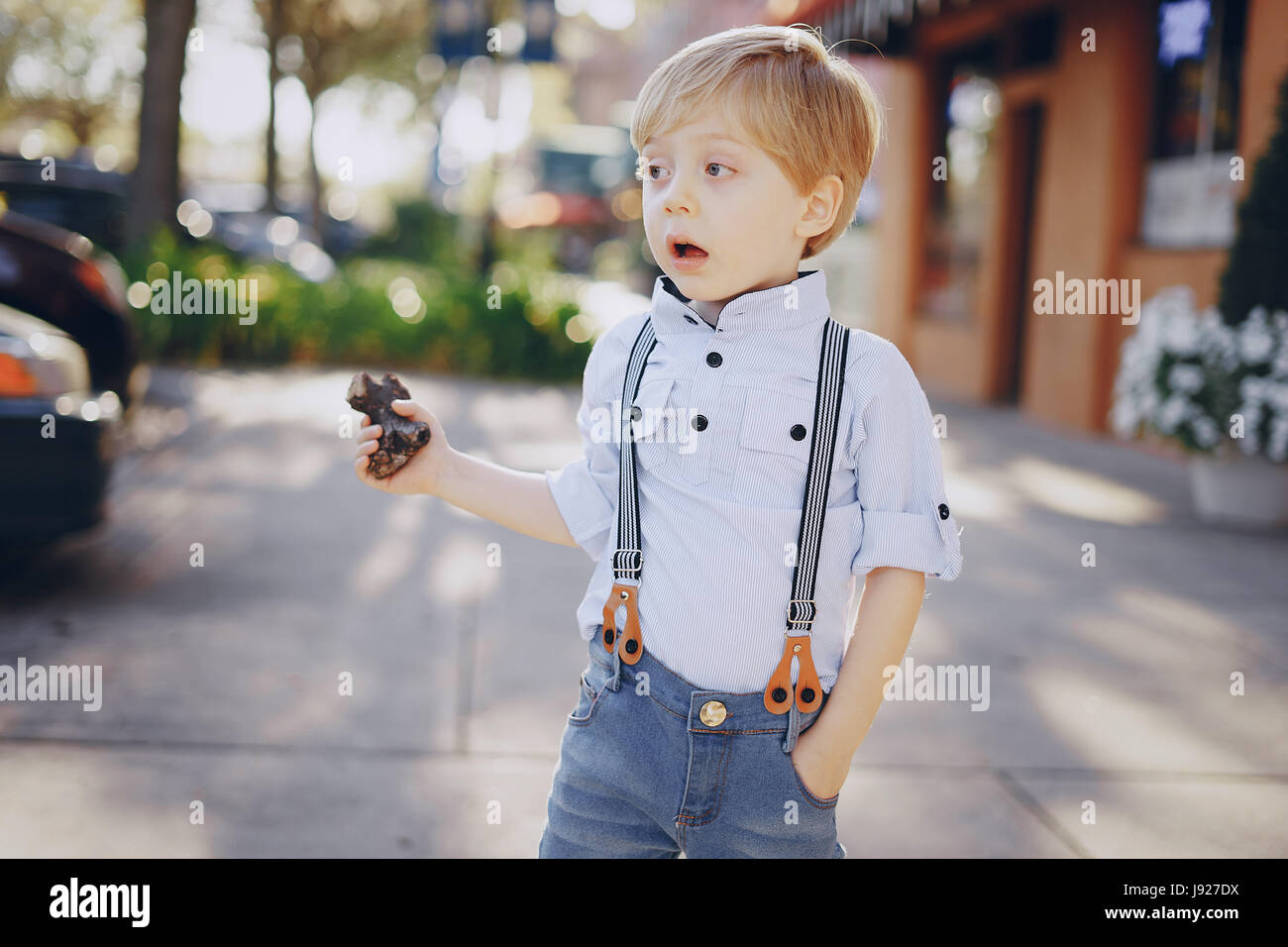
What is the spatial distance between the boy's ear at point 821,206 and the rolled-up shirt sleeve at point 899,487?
204mm

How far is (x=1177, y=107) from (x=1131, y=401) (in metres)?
3.10

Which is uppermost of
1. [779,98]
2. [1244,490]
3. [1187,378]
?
[779,98]

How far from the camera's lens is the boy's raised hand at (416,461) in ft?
5.85

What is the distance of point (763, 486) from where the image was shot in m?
1.71

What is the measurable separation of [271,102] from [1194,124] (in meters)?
18.8

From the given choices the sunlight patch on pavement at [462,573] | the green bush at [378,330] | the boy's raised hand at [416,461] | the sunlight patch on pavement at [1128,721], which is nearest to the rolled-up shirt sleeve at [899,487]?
the boy's raised hand at [416,461]

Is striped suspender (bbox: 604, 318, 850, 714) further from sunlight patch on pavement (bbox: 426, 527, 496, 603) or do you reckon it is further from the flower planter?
the flower planter

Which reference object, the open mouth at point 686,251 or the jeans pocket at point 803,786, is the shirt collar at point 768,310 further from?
the jeans pocket at point 803,786

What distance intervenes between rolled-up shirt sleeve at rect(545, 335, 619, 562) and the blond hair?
380 mm

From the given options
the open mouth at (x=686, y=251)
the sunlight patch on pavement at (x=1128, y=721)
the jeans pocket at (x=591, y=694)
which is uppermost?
the open mouth at (x=686, y=251)

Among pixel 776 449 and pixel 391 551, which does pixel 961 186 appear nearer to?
pixel 391 551

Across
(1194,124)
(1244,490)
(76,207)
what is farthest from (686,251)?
(76,207)
